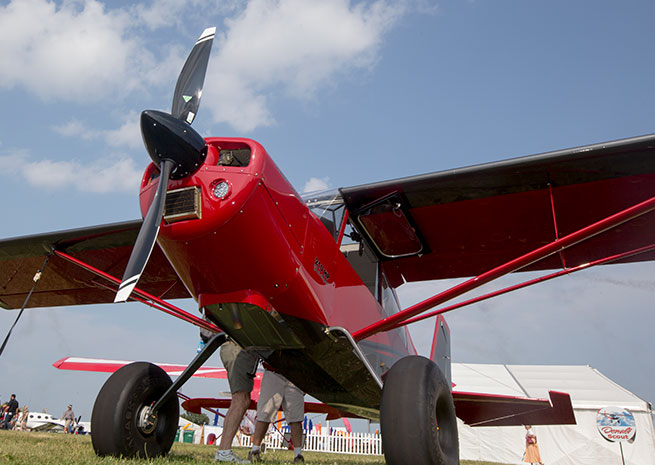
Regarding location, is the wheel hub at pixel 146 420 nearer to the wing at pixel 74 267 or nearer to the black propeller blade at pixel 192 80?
the wing at pixel 74 267

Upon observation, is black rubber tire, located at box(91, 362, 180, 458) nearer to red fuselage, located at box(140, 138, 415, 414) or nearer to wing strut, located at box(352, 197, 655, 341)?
red fuselage, located at box(140, 138, 415, 414)

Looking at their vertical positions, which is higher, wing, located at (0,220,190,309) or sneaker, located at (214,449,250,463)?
wing, located at (0,220,190,309)

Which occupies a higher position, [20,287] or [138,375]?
[20,287]

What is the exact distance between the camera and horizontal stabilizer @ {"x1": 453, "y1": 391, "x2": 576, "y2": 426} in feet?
19.8

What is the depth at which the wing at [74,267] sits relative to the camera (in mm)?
6008

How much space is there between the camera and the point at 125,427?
408 centimetres

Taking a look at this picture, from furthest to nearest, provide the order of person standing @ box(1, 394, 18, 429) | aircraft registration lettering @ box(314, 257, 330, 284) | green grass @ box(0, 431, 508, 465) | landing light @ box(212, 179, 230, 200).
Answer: person standing @ box(1, 394, 18, 429), aircraft registration lettering @ box(314, 257, 330, 284), landing light @ box(212, 179, 230, 200), green grass @ box(0, 431, 508, 465)

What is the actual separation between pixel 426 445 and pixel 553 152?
9.38 ft

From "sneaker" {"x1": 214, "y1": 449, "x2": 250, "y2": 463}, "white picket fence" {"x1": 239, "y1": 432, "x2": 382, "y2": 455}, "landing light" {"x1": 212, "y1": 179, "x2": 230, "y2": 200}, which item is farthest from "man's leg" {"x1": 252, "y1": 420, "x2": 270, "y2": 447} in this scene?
"white picket fence" {"x1": 239, "y1": 432, "x2": 382, "y2": 455}

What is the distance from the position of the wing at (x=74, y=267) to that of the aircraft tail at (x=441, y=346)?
417 cm

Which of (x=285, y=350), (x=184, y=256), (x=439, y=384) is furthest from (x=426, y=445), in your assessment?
(x=184, y=256)

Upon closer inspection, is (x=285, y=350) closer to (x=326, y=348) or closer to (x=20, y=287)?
(x=326, y=348)

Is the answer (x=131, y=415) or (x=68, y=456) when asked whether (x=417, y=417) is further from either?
(x=68, y=456)

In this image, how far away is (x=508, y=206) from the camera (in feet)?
17.4
